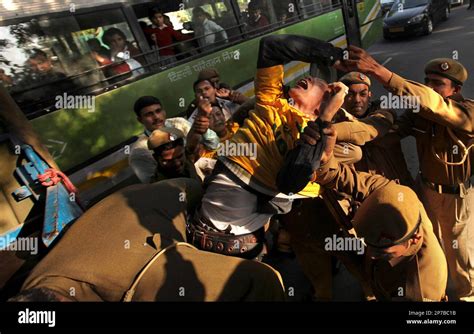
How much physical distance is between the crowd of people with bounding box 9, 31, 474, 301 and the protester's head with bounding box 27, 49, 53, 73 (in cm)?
194

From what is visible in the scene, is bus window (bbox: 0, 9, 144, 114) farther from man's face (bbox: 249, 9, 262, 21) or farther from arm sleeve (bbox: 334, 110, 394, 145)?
arm sleeve (bbox: 334, 110, 394, 145)

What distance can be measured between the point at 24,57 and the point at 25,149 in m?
1.10

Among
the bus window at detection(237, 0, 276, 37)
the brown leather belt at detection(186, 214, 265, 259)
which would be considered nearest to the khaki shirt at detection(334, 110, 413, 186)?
the brown leather belt at detection(186, 214, 265, 259)

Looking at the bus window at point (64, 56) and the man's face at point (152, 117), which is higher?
the bus window at point (64, 56)

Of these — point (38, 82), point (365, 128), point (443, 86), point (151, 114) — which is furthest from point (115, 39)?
point (443, 86)

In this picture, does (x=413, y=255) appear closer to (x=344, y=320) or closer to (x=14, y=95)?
(x=344, y=320)

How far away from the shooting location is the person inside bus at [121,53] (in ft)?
12.8

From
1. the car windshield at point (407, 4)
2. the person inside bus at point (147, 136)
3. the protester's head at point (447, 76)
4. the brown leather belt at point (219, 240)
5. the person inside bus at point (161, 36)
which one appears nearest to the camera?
the brown leather belt at point (219, 240)

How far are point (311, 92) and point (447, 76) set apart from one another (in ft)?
3.12

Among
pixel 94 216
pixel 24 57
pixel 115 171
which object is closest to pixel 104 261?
pixel 94 216

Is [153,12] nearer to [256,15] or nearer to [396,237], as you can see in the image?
[256,15]

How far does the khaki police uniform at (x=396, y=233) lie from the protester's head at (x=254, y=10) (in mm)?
4334

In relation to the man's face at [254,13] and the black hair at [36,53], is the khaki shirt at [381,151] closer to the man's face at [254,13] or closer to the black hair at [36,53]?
the black hair at [36,53]

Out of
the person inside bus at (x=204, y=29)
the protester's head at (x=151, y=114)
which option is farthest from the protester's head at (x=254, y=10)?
the protester's head at (x=151, y=114)
